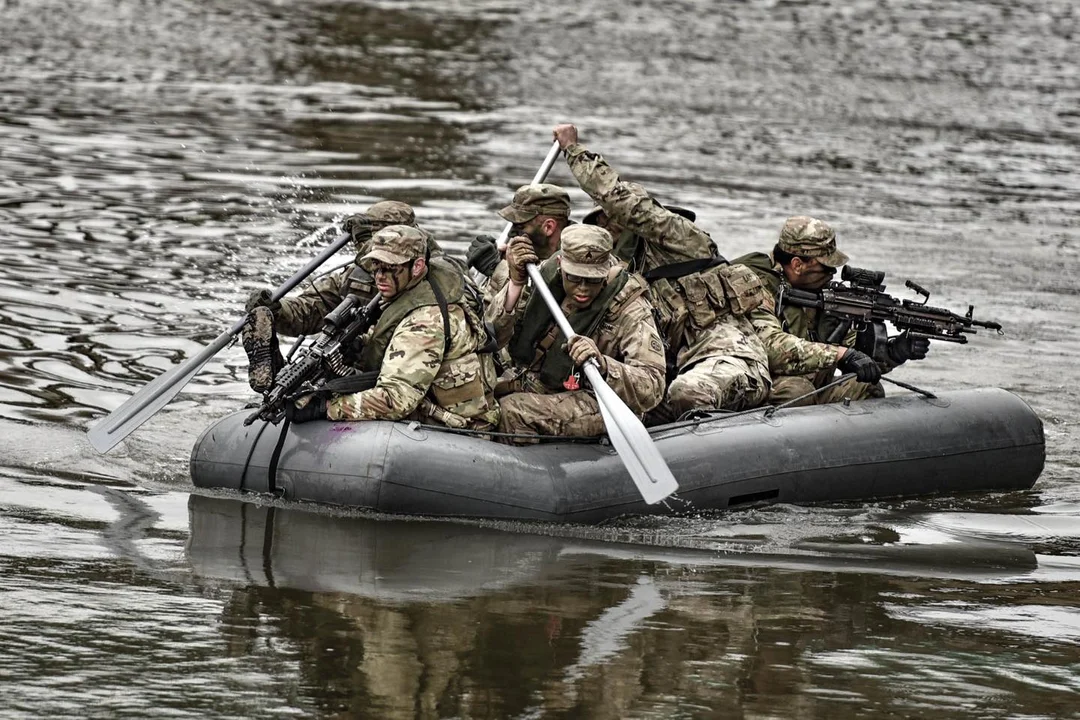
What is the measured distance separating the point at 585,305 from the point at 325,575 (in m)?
2.07

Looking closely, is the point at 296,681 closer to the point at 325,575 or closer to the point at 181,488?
the point at 325,575

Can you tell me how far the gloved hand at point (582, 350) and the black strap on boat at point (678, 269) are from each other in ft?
4.12

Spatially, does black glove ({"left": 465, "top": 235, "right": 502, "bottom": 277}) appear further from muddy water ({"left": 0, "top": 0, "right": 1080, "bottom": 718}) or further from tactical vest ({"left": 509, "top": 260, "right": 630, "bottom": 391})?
muddy water ({"left": 0, "top": 0, "right": 1080, "bottom": 718})

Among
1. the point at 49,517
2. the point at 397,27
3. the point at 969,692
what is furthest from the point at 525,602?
the point at 397,27

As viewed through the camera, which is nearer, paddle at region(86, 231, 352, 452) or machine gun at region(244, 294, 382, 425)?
machine gun at region(244, 294, 382, 425)

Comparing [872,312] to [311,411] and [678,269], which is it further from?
[311,411]

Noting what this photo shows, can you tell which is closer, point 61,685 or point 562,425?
point 61,685

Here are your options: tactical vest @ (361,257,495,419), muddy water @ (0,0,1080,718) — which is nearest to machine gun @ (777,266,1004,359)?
muddy water @ (0,0,1080,718)

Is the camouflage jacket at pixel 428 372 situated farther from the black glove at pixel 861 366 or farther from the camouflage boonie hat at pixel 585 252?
the black glove at pixel 861 366

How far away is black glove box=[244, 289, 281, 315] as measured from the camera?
30.5 ft

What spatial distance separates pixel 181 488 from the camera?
30.7 ft

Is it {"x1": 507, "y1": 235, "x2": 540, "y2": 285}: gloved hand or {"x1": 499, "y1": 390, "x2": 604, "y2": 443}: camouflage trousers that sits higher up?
{"x1": 507, "y1": 235, "x2": 540, "y2": 285}: gloved hand

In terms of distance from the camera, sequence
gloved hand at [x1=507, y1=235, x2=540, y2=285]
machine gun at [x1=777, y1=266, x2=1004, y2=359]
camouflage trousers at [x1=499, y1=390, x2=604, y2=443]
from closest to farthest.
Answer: gloved hand at [x1=507, y1=235, x2=540, y2=285] → camouflage trousers at [x1=499, y1=390, x2=604, y2=443] → machine gun at [x1=777, y1=266, x2=1004, y2=359]

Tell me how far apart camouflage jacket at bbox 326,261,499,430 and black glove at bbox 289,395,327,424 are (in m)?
0.04
